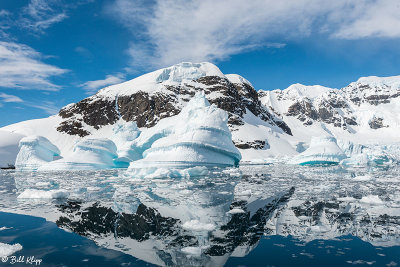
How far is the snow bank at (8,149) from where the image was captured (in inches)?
1673

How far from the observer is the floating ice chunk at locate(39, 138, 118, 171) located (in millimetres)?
22969

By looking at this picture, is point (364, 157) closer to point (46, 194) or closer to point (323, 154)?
point (323, 154)

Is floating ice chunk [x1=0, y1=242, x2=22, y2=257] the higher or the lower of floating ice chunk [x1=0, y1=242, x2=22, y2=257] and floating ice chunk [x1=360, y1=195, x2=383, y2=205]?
the lower

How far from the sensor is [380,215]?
5934 mm

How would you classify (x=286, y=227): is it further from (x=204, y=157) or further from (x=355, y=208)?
(x=204, y=157)

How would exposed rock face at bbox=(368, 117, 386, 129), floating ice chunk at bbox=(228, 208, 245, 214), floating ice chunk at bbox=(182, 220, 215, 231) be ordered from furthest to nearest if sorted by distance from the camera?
exposed rock face at bbox=(368, 117, 386, 129) → floating ice chunk at bbox=(228, 208, 245, 214) → floating ice chunk at bbox=(182, 220, 215, 231)

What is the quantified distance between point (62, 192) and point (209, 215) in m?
5.25

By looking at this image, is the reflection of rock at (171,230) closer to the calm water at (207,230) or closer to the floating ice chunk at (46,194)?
the calm water at (207,230)

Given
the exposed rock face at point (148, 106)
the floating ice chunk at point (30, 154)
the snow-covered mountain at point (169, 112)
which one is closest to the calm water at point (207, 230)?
the floating ice chunk at point (30, 154)

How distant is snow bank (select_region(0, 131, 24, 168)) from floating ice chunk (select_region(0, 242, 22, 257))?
44.1 metres

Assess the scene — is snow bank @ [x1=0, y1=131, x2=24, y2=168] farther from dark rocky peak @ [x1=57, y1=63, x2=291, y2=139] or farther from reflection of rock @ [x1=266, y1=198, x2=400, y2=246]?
reflection of rock @ [x1=266, y1=198, x2=400, y2=246]

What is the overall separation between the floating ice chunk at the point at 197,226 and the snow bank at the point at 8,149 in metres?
44.9

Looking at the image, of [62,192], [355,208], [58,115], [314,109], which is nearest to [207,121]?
[62,192]

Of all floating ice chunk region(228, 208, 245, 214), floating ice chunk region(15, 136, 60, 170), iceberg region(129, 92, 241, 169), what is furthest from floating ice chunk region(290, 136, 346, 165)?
floating ice chunk region(15, 136, 60, 170)
